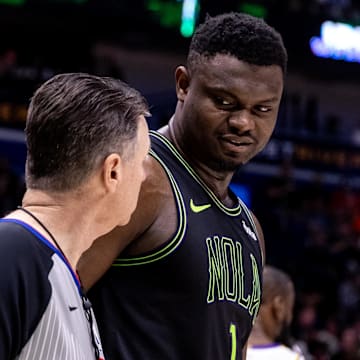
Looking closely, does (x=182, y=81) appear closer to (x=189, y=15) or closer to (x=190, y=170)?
(x=190, y=170)

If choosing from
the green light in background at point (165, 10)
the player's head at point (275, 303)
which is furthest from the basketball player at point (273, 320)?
the green light in background at point (165, 10)

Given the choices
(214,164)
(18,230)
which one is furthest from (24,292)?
(214,164)

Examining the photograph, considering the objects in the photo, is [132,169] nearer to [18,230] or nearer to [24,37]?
[18,230]

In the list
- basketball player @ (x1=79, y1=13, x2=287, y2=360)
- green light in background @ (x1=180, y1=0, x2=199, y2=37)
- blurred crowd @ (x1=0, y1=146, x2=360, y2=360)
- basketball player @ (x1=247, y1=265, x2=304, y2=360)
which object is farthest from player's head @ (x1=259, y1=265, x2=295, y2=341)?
green light in background @ (x1=180, y1=0, x2=199, y2=37)

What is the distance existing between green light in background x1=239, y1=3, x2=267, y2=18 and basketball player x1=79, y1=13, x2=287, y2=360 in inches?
285

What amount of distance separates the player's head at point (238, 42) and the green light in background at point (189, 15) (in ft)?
22.1

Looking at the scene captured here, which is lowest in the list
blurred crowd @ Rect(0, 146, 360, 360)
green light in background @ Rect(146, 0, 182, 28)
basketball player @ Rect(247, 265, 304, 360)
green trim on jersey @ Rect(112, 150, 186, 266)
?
blurred crowd @ Rect(0, 146, 360, 360)

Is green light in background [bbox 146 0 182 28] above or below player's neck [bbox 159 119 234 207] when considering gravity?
below

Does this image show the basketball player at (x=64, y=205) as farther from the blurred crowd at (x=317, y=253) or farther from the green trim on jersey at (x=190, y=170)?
the blurred crowd at (x=317, y=253)

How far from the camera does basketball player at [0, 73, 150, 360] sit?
4.41 feet

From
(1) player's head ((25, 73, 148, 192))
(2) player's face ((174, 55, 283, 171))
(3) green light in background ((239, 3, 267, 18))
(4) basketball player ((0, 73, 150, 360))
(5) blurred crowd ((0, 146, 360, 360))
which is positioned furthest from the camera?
(3) green light in background ((239, 3, 267, 18))

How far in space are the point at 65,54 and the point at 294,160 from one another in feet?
10.7

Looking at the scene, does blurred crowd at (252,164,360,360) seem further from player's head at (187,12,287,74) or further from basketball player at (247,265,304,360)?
player's head at (187,12,287,74)

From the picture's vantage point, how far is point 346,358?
8.60 metres
